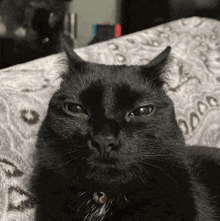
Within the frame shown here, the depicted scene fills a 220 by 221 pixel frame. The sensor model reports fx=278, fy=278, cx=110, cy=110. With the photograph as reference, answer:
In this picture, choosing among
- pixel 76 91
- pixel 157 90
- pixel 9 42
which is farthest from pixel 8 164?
pixel 9 42

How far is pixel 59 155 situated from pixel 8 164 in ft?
0.63

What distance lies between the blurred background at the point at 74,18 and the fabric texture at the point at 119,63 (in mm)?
442

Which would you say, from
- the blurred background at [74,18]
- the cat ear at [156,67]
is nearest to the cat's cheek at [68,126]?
the cat ear at [156,67]

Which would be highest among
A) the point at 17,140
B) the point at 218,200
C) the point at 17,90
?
the point at 17,90

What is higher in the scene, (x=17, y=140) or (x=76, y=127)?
(x=76, y=127)

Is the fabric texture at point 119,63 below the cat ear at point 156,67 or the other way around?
below

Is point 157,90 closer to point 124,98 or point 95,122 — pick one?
point 124,98

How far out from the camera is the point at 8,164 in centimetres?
81

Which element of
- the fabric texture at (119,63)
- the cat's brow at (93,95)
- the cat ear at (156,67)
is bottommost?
the fabric texture at (119,63)

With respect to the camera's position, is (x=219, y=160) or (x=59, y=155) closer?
(x=59, y=155)

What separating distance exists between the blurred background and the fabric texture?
1.45 ft

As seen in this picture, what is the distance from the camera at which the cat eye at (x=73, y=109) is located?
74 cm

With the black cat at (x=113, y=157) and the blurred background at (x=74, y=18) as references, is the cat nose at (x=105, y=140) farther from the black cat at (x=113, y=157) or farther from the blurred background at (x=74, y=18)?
the blurred background at (x=74, y=18)

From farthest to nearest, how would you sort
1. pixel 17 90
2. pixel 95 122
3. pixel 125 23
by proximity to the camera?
pixel 125 23 < pixel 17 90 < pixel 95 122
